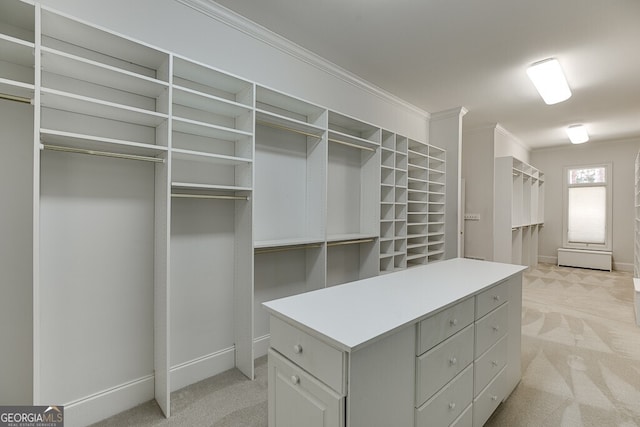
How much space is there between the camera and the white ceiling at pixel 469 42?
2.28 m

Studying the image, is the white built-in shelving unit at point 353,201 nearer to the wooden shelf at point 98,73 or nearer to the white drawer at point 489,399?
the white drawer at point 489,399

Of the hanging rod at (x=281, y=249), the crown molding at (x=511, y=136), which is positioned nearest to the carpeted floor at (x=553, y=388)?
the hanging rod at (x=281, y=249)

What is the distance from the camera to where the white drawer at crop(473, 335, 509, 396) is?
1659mm

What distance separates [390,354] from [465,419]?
819 mm

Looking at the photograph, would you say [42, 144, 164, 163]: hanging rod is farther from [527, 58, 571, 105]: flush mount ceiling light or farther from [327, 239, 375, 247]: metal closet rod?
[527, 58, 571, 105]: flush mount ceiling light

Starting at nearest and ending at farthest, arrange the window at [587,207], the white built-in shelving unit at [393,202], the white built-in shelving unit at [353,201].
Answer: the white built-in shelving unit at [353,201]
the white built-in shelving unit at [393,202]
the window at [587,207]

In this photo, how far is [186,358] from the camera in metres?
2.20

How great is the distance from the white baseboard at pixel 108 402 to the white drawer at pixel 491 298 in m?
2.18

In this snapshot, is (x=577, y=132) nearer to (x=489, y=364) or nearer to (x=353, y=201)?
(x=353, y=201)

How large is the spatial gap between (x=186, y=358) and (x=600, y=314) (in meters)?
4.77

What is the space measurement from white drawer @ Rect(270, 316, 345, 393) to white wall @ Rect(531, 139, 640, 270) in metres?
8.55

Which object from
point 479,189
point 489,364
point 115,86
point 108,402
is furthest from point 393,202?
point 479,189

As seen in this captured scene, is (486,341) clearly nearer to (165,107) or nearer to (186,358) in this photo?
(186,358)

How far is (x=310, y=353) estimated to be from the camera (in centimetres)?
116
